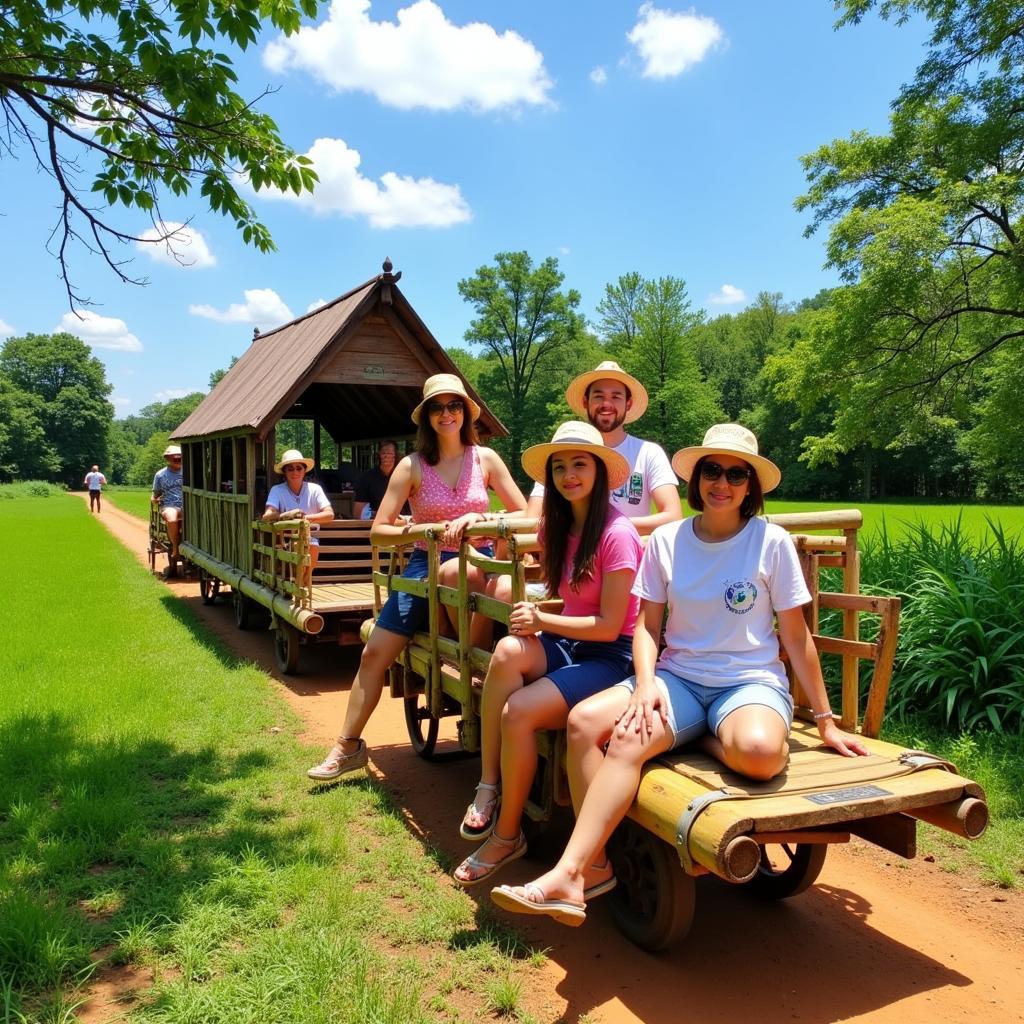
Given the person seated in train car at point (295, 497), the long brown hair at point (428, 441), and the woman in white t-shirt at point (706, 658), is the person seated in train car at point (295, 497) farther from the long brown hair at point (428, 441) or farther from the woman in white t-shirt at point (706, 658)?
the woman in white t-shirt at point (706, 658)

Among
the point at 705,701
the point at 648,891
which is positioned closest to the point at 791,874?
the point at 648,891

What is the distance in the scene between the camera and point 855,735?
3.74 metres

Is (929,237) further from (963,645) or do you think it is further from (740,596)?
(740,596)

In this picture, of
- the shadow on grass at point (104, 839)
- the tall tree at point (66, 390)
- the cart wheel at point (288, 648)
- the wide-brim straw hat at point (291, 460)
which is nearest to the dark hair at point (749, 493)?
the shadow on grass at point (104, 839)

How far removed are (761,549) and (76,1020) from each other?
3.21m

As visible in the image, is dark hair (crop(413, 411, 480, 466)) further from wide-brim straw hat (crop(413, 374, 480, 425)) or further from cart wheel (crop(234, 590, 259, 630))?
cart wheel (crop(234, 590, 259, 630))

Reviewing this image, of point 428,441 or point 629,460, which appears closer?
point 629,460

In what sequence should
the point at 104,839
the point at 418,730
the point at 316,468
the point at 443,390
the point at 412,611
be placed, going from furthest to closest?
1. the point at 316,468
2. the point at 418,730
3. the point at 412,611
4. the point at 443,390
5. the point at 104,839

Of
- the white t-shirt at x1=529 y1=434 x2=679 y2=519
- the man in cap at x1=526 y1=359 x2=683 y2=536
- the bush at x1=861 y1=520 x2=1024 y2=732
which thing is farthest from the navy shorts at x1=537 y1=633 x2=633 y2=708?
the bush at x1=861 y1=520 x2=1024 y2=732

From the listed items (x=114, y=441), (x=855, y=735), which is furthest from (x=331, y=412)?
(x=114, y=441)

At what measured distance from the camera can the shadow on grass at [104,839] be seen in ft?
11.1

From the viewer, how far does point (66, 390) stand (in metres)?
95.1

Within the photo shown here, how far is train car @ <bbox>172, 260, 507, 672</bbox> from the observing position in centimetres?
880

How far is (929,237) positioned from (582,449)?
11.2 meters
